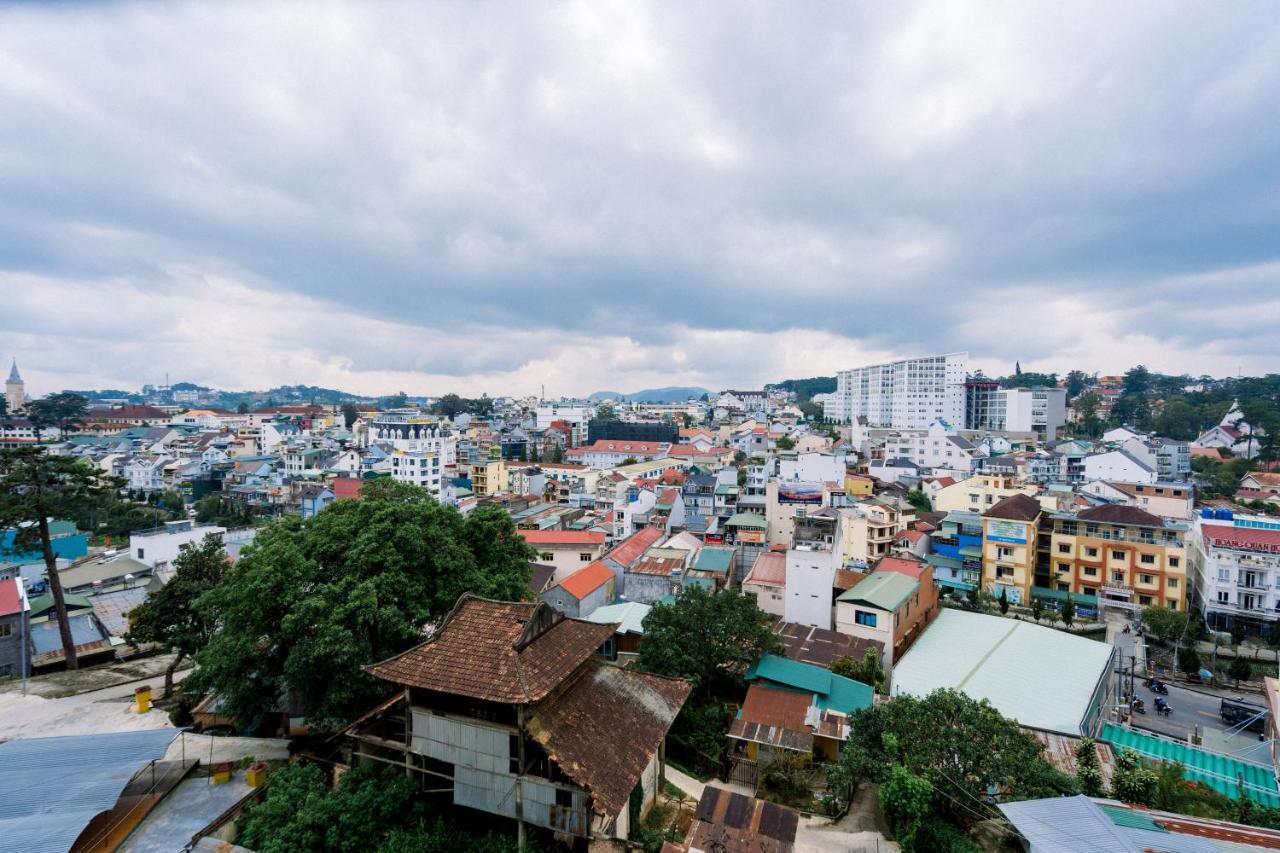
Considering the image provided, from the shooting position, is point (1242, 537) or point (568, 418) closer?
point (1242, 537)

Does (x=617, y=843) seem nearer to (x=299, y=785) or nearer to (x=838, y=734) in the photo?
(x=299, y=785)

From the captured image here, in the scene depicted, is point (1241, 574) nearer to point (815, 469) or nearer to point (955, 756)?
point (815, 469)

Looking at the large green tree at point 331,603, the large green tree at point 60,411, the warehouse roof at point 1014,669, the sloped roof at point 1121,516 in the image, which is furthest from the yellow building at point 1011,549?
the large green tree at point 60,411

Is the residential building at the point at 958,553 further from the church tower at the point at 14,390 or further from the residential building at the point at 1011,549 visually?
the church tower at the point at 14,390

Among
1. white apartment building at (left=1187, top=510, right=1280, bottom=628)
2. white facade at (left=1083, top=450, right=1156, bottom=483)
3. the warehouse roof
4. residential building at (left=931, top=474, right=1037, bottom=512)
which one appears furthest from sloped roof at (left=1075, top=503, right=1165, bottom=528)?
white facade at (left=1083, top=450, right=1156, bottom=483)

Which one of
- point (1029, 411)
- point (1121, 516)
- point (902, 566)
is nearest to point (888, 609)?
point (902, 566)
